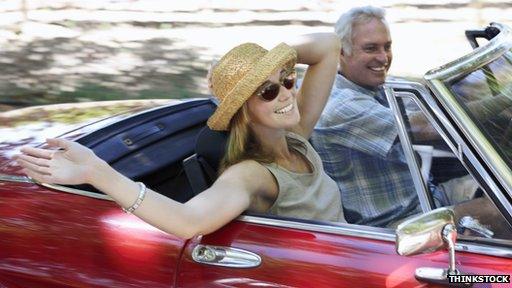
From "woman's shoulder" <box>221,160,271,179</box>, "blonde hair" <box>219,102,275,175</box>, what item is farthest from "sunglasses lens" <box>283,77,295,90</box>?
"woman's shoulder" <box>221,160,271,179</box>

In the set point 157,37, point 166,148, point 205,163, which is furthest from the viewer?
point 157,37

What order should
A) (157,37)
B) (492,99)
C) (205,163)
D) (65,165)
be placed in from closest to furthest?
(65,165), (492,99), (205,163), (157,37)

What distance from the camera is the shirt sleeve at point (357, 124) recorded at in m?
3.39

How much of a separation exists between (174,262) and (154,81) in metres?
6.61

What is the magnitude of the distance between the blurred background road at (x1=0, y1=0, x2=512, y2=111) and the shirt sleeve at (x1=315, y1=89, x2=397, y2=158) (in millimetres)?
5030

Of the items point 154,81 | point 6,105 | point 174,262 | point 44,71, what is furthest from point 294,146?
point 44,71

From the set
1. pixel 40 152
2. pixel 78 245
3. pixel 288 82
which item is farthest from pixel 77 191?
pixel 288 82

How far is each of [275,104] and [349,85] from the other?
2.50 feet

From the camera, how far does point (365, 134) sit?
350cm

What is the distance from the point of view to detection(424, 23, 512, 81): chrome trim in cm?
305

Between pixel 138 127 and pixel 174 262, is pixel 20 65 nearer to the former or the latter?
pixel 138 127

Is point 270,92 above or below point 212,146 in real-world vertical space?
above

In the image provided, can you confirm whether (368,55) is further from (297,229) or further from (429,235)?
(429,235)

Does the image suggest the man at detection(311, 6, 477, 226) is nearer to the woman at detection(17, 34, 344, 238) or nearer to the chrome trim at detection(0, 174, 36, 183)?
the woman at detection(17, 34, 344, 238)
